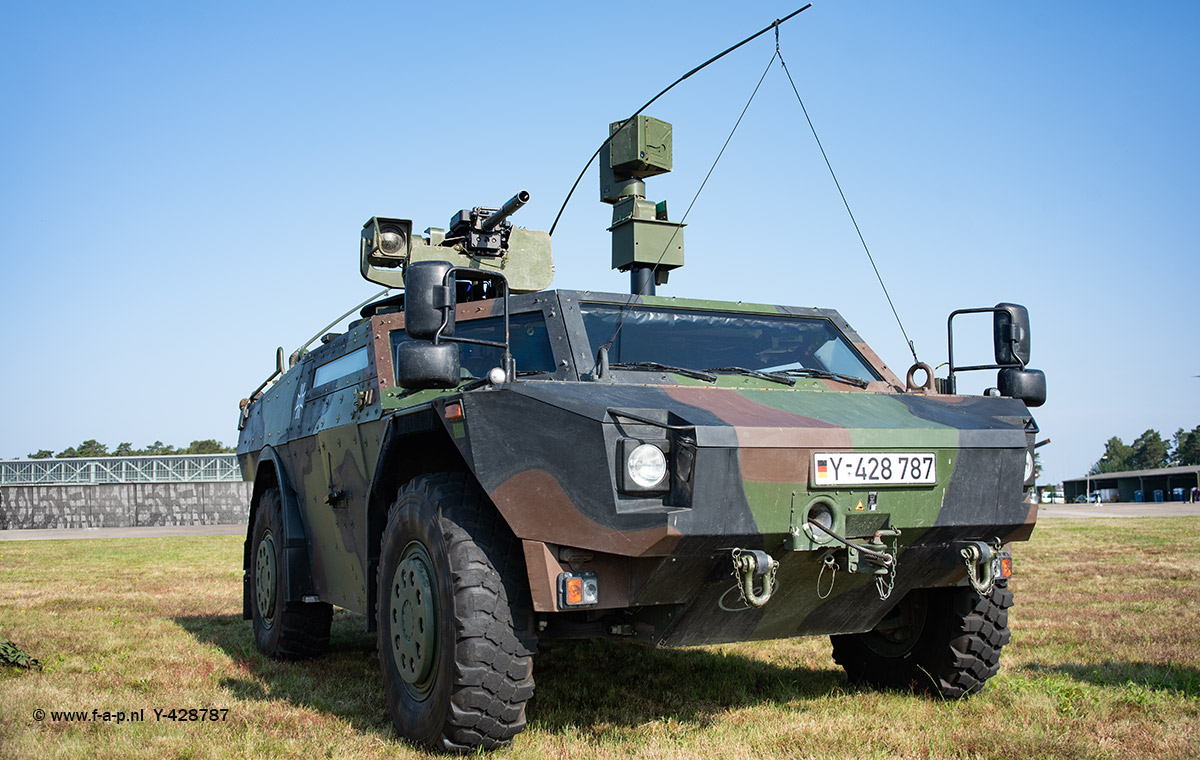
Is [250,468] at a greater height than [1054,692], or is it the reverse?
[250,468]

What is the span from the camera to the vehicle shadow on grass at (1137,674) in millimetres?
4914

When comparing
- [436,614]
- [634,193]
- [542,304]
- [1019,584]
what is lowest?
[1019,584]

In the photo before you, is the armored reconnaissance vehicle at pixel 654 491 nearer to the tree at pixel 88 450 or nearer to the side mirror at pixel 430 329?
the side mirror at pixel 430 329

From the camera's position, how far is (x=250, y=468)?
7645 millimetres

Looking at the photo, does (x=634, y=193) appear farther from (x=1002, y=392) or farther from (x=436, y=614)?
(x=436, y=614)

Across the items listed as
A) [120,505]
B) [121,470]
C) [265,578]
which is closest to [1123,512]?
[120,505]

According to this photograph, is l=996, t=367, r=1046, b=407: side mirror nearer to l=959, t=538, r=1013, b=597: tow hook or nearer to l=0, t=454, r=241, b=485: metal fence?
l=959, t=538, r=1013, b=597: tow hook

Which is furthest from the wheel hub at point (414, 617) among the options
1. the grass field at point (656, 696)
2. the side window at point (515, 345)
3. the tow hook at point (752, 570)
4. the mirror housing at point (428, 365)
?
the tow hook at point (752, 570)

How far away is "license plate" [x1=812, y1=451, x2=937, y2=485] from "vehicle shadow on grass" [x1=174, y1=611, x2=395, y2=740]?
1.98 metres

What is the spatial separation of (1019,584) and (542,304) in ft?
21.6

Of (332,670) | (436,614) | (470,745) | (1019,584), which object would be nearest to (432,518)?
(436,614)

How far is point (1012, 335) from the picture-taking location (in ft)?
15.9

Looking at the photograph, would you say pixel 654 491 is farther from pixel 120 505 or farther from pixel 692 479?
pixel 120 505

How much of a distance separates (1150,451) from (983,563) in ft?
345
